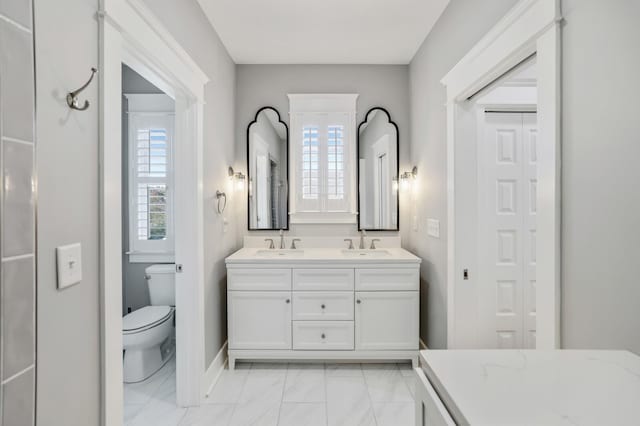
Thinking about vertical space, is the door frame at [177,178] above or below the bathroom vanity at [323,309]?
above

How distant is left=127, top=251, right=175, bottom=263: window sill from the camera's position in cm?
302

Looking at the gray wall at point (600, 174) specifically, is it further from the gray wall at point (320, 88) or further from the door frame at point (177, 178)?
the gray wall at point (320, 88)

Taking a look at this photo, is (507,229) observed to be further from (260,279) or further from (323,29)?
(323,29)

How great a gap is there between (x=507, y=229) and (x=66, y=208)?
2.73 meters

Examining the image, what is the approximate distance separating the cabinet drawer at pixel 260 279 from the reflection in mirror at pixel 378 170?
3.15ft

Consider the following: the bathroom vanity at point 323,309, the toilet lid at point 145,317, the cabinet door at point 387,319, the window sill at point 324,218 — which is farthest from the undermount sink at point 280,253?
the toilet lid at point 145,317

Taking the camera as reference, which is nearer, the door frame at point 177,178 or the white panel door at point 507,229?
the door frame at point 177,178

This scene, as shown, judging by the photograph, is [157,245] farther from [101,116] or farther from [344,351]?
[101,116]

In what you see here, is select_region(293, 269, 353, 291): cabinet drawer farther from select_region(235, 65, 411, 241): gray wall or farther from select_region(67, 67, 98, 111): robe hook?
select_region(67, 67, 98, 111): robe hook

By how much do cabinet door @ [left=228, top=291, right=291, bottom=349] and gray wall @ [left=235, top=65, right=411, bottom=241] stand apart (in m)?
0.77

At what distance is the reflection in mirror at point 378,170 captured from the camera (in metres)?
3.12

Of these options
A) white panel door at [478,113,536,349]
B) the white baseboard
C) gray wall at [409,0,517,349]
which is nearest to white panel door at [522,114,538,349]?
white panel door at [478,113,536,349]

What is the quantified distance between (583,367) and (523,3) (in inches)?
53.3

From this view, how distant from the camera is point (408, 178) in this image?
10.0 ft
